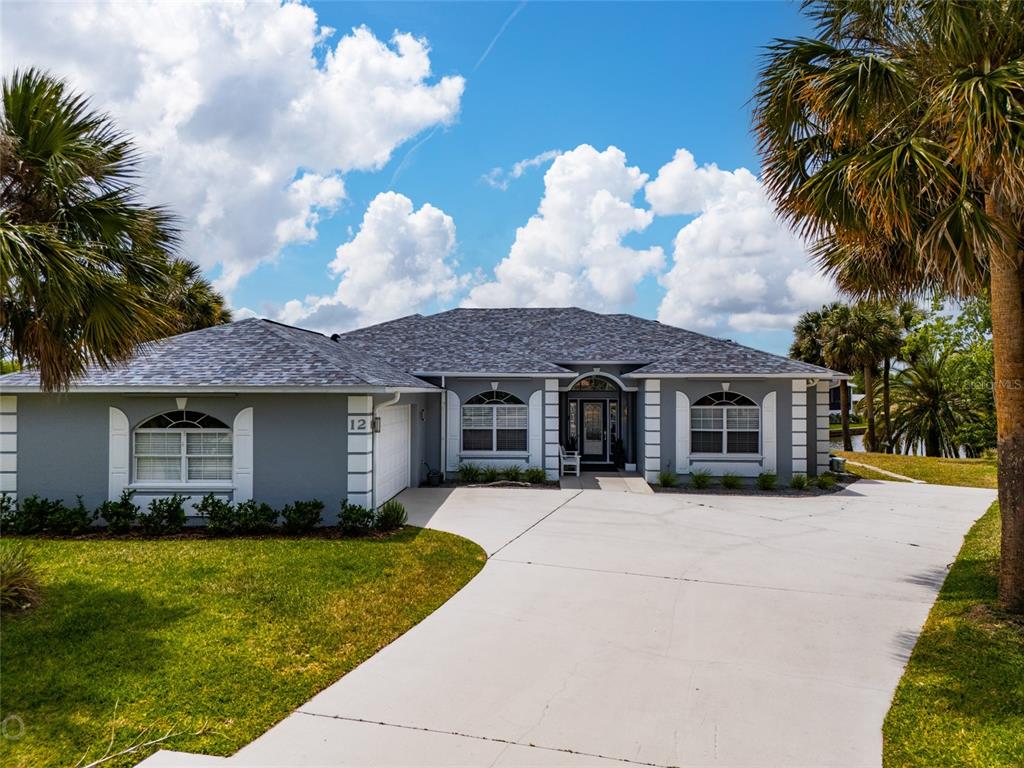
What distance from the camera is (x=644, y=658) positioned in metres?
5.94

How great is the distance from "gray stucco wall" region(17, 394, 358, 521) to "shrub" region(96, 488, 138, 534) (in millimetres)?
754

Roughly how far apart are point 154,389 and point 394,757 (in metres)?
9.57

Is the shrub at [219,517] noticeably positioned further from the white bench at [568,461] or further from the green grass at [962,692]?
the green grass at [962,692]

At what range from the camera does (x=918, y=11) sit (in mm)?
6785

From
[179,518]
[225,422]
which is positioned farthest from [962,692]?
[225,422]

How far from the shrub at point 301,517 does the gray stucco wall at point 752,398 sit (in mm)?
9805

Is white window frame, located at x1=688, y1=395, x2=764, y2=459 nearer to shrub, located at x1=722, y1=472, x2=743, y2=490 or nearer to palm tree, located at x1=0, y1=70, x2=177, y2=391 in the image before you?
shrub, located at x1=722, y1=472, x2=743, y2=490

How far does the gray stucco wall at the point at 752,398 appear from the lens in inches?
655

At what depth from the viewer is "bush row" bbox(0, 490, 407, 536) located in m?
11.0

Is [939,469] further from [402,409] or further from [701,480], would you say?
[402,409]

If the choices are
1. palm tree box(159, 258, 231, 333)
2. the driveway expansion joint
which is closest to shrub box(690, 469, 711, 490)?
the driveway expansion joint

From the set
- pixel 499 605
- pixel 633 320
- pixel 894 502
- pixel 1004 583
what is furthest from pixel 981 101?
pixel 633 320

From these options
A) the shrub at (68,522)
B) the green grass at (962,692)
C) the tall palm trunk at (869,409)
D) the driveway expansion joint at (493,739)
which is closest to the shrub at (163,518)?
the shrub at (68,522)

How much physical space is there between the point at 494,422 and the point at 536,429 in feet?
4.18
